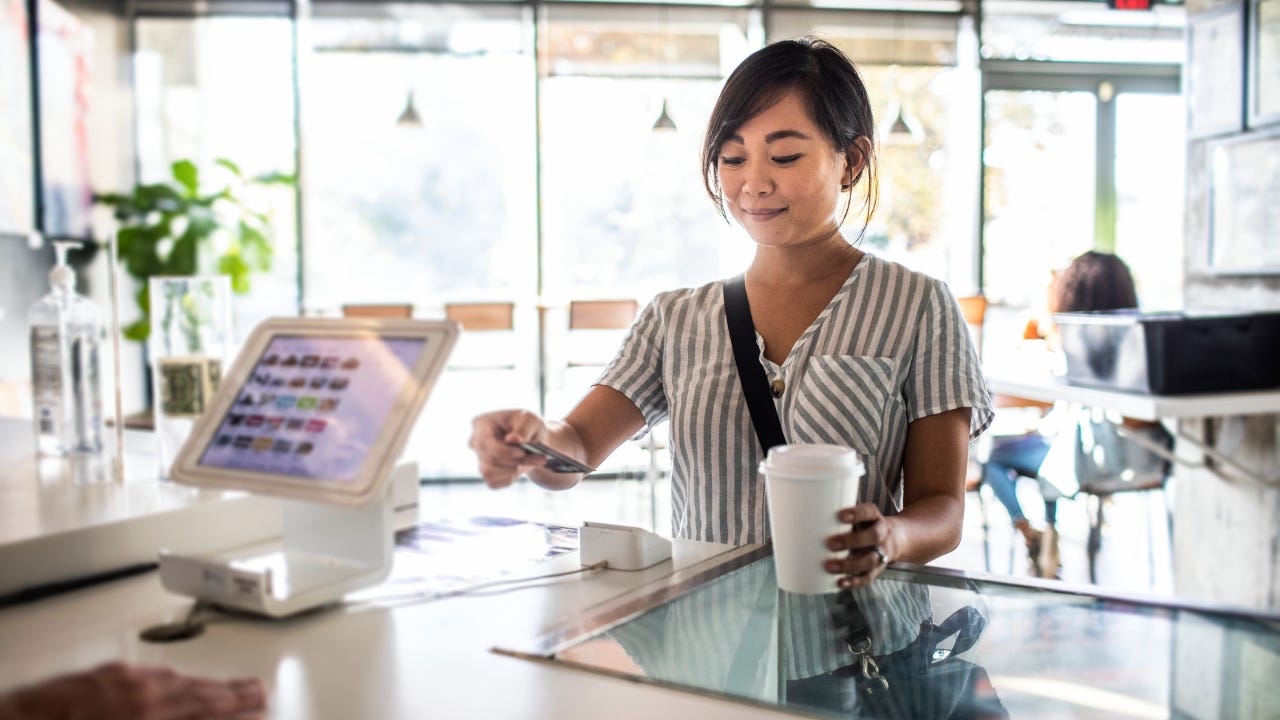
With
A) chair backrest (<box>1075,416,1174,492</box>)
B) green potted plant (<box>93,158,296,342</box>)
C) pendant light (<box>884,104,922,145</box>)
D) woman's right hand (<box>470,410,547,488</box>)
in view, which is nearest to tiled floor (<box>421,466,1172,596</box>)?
chair backrest (<box>1075,416,1174,492</box>)

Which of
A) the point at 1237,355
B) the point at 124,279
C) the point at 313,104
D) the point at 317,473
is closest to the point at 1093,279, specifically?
the point at 1237,355

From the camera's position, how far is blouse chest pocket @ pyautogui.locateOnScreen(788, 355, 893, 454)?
1511 mm

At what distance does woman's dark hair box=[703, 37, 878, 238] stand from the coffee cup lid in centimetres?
63

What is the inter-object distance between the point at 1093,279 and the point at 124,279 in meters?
5.08

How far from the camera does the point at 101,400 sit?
68.2 inches

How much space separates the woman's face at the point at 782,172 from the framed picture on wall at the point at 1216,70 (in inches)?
97.6

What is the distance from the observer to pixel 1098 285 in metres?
3.64


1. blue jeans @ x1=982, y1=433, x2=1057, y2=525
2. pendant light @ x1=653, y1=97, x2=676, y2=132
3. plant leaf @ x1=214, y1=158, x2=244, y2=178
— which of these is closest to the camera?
blue jeans @ x1=982, y1=433, x2=1057, y2=525

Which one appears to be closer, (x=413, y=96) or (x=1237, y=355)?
(x=1237, y=355)

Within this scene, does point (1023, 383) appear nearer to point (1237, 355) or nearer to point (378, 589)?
point (1237, 355)

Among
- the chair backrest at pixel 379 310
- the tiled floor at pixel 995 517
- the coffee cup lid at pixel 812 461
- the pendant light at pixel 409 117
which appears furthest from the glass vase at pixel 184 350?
the pendant light at pixel 409 117

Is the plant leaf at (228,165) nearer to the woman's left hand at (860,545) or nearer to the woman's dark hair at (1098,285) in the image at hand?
the woman's dark hair at (1098,285)

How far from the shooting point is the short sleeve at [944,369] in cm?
151

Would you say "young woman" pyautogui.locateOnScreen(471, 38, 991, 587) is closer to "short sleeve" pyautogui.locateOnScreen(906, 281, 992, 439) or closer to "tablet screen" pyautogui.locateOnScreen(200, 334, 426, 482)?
"short sleeve" pyautogui.locateOnScreen(906, 281, 992, 439)
